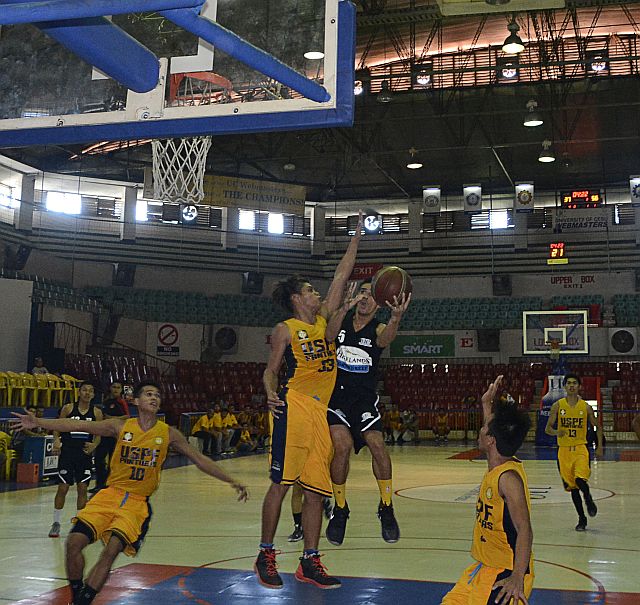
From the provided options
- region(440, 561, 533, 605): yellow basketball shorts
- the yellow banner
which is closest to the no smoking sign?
the yellow banner

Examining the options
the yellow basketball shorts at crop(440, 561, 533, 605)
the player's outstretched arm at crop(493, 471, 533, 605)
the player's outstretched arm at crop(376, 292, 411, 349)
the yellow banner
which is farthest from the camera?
the yellow banner

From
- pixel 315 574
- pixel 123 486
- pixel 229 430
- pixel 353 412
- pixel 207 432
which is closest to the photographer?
pixel 123 486

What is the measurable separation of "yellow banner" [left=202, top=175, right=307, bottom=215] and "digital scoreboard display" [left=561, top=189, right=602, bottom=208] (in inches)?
364

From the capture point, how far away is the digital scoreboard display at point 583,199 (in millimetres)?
26781

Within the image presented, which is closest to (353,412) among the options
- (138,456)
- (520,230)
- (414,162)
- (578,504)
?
(138,456)

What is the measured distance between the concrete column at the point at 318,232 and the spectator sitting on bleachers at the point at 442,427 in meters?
9.61

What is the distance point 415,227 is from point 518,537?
1113 inches

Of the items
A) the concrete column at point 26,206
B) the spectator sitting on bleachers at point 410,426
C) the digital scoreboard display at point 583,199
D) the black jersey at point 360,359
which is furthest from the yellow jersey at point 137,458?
the digital scoreboard display at point 583,199

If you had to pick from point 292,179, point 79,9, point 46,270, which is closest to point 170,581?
point 79,9

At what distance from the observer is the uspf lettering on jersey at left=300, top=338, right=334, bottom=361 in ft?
18.5

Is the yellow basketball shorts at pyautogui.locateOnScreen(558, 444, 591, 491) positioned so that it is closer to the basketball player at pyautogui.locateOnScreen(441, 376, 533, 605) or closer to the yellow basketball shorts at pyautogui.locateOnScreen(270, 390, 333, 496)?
the yellow basketball shorts at pyautogui.locateOnScreen(270, 390, 333, 496)

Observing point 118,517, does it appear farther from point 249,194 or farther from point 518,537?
point 249,194

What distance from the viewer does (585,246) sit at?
2977cm

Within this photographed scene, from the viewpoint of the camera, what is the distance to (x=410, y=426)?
24031 mm
